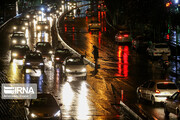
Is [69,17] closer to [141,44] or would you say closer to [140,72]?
[141,44]

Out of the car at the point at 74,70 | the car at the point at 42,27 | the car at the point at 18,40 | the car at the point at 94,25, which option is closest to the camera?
the car at the point at 74,70

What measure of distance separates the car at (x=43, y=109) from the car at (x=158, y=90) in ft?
18.5

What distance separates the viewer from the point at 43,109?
51.1 ft

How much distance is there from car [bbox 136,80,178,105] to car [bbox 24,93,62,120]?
222 inches

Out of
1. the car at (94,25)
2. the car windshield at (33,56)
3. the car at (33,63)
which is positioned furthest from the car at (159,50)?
the car at (94,25)

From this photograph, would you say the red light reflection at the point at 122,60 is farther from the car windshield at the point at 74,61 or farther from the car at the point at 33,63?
the car at the point at 33,63

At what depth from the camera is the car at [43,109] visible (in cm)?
1532

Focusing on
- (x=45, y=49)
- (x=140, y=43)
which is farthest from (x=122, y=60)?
(x=45, y=49)

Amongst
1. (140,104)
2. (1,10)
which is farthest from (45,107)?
(1,10)

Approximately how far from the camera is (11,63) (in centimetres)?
3809

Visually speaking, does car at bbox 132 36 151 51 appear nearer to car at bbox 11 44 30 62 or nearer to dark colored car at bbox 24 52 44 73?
car at bbox 11 44 30 62

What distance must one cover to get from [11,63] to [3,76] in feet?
25.8

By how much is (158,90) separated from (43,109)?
639 centimetres

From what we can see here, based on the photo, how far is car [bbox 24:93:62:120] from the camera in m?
15.3
